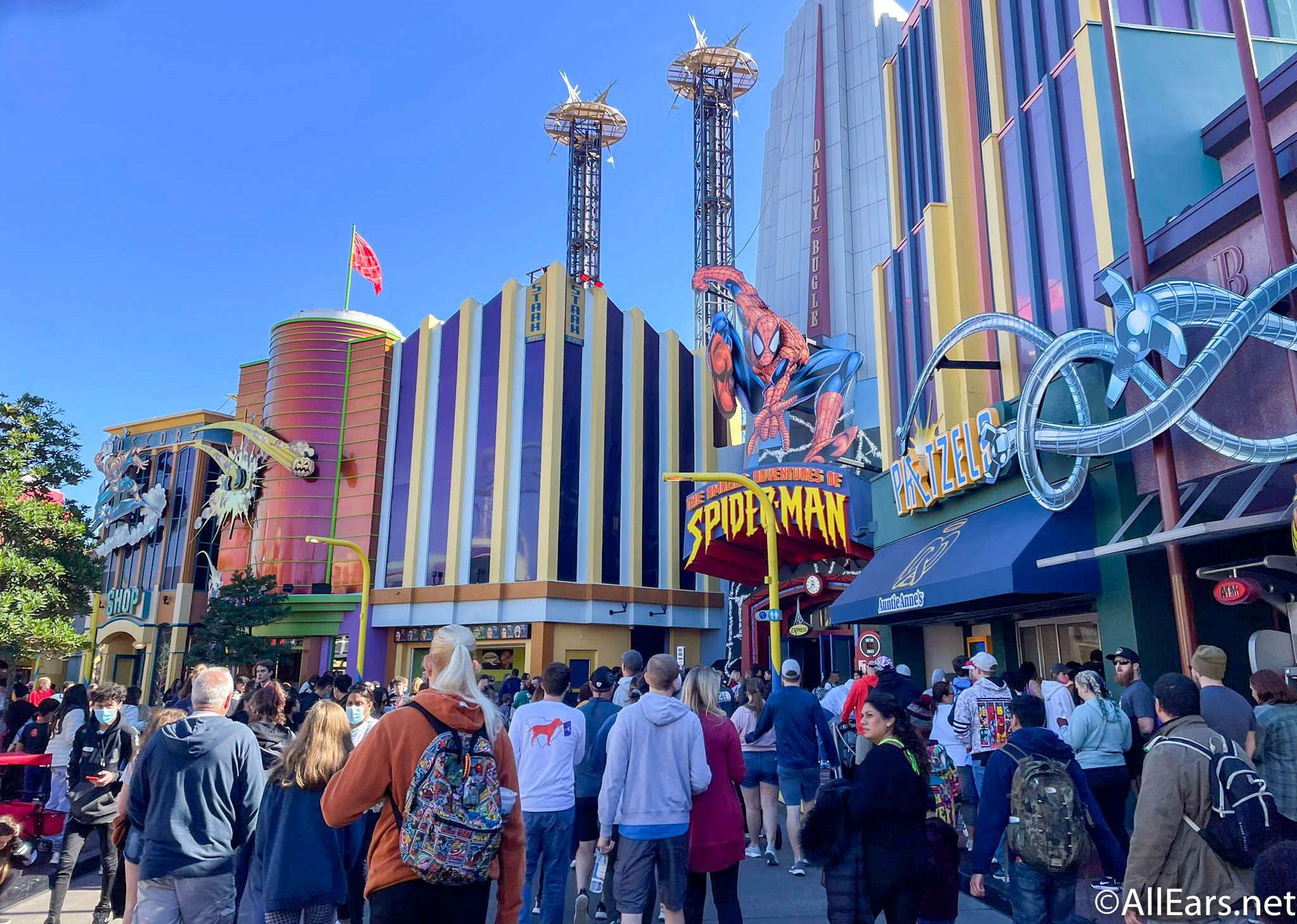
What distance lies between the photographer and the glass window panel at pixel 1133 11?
1398cm

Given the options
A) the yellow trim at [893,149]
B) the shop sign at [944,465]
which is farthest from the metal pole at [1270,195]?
the yellow trim at [893,149]

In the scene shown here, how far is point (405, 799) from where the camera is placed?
359cm

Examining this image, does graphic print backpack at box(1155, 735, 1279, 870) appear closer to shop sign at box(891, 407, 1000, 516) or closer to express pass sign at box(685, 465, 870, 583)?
shop sign at box(891, 407, 1000, 516)

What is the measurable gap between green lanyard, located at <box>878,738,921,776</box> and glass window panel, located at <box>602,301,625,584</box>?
28928 millimetres

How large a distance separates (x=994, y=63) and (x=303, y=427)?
30.6 meters

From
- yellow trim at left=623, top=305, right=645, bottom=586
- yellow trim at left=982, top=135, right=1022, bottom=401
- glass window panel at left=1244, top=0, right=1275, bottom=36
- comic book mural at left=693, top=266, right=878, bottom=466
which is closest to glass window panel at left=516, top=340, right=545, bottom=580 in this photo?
yellow trim at left=623, top=305, right=645, bottom=586

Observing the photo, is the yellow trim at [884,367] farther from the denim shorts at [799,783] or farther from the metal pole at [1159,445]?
the denim shorts at [799,783]

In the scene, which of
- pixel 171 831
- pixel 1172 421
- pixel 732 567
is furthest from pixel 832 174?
pixel 171 831

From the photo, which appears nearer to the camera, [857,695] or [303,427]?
[857,695]

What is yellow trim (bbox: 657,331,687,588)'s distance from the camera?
3538 centimetres

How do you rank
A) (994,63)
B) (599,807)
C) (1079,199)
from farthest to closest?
1. (994,63)
2. (1079,199)
3. (599,807)

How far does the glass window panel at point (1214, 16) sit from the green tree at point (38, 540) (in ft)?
86.7

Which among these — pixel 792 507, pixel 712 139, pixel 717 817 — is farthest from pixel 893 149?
pixel 712 139

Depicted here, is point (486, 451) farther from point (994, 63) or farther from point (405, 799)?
point (405, 799)
